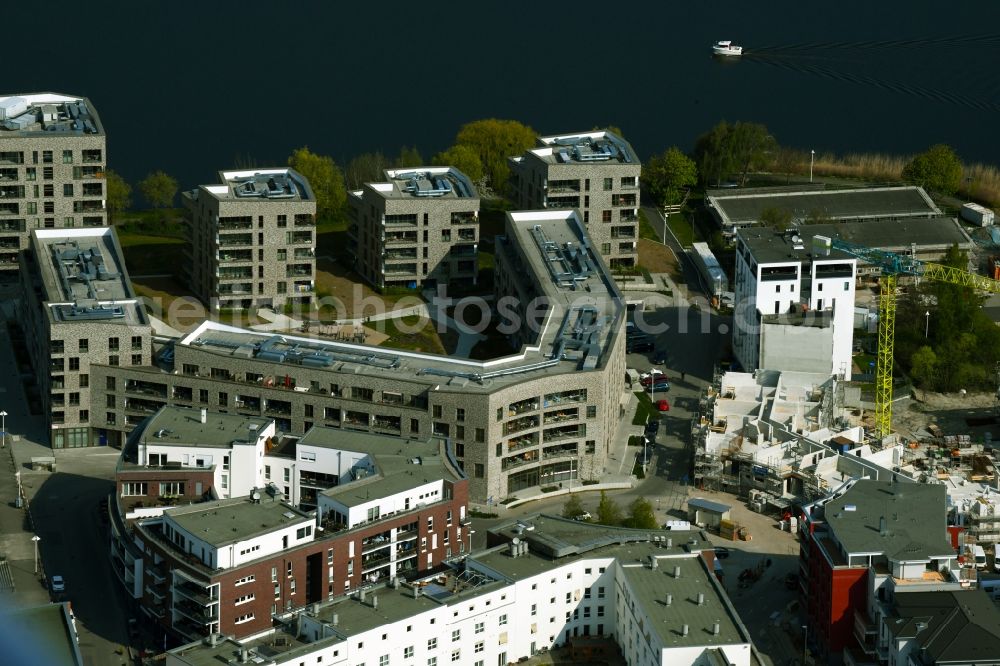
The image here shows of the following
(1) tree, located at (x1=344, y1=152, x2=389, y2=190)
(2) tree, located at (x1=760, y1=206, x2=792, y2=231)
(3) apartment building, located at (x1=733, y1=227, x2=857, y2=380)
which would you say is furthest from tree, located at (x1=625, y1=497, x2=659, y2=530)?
(1) tree, located at (x1=344, y1=152, x2=389, y2=190)

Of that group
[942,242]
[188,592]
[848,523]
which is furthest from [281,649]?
[942,242]

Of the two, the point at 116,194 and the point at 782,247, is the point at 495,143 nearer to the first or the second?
the point at 116,194

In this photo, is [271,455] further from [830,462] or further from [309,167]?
[309,167]

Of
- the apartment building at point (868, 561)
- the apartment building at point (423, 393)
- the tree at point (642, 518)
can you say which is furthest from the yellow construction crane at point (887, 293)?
the apartment building at point (868, 561)

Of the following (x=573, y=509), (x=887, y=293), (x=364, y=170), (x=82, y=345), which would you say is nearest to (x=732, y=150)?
(x=364, y=170)

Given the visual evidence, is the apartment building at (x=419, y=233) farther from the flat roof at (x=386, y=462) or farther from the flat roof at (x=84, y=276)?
the flat roof at (x=386, y=462)
